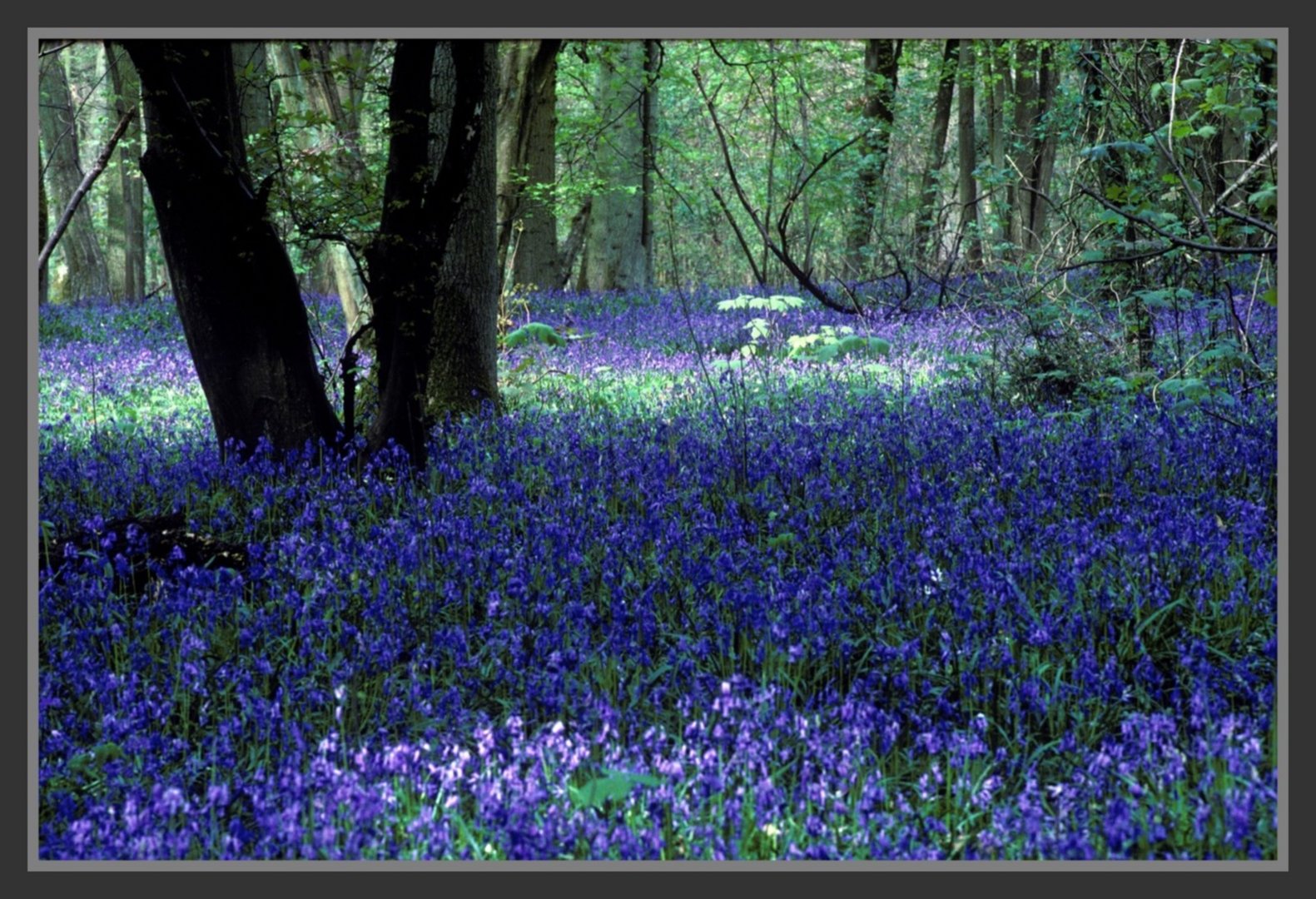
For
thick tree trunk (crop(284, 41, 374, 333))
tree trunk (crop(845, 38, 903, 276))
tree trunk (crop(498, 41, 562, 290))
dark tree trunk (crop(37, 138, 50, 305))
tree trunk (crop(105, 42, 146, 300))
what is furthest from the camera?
tree trunk (crop(105, 42, 146, 300))

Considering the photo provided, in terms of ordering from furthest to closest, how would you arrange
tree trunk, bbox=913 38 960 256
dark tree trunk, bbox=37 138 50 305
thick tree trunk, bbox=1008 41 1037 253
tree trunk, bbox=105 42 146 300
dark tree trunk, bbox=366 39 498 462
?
tree trunk, bbox=913 38 960 256, tree trunk, bbox=105 42 146 300, thick tree trunk, bbox=1008 41 1037 253, dark tree trunk, bbox=366 39 498 462, dark tree trunk, bbox=37 138 50 305

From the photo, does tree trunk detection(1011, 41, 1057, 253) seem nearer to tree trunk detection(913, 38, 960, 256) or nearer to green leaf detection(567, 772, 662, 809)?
tree trunk detection(913, 38, 960, 256)

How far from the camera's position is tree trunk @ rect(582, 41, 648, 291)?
14.8m

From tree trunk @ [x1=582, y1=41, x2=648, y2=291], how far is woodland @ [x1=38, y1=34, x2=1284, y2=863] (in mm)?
5169

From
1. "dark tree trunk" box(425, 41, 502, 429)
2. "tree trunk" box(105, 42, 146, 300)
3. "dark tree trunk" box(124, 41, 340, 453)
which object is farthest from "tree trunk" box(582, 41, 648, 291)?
"dark tree trunk" box(124, 41, 340, 453)

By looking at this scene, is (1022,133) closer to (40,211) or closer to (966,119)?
(966,119)

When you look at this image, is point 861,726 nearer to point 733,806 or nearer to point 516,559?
point 733,806

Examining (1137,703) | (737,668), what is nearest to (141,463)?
(737,668)

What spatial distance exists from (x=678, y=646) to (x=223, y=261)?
3.40 meters

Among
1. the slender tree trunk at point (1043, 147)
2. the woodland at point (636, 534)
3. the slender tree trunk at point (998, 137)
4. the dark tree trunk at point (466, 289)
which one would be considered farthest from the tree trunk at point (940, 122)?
the dark tree trunk at point (466, 289)

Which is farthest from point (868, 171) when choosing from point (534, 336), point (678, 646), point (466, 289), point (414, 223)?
point (678, 646)

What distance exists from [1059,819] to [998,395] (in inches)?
198

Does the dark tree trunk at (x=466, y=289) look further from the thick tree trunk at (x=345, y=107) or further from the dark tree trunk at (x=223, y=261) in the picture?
the dark tree trunk at (x=223, y=261)

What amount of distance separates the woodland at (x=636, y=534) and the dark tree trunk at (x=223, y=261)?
20mm
